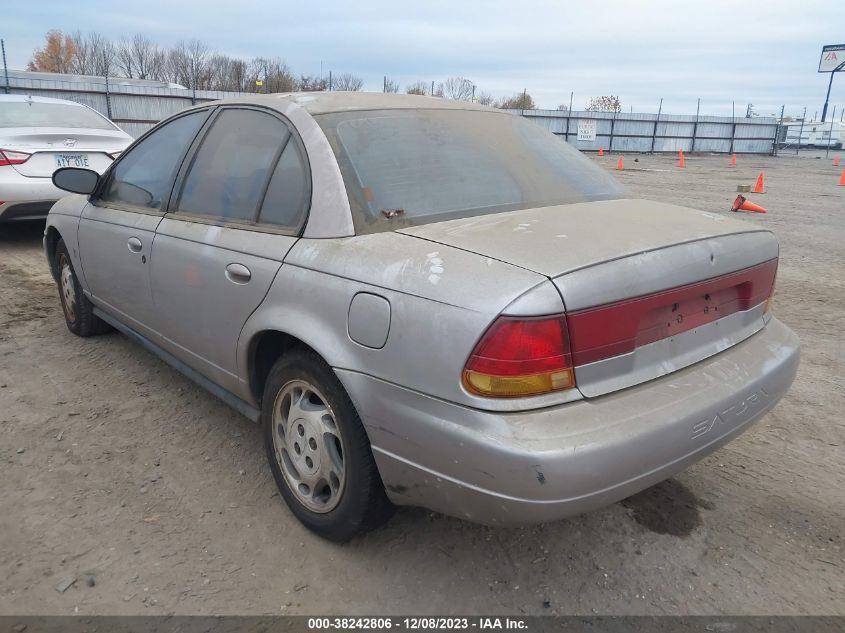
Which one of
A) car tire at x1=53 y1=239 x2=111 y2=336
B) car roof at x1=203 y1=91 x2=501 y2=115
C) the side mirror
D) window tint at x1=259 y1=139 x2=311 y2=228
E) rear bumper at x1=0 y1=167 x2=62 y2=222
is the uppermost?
car roof at x1=203 y1=91 x2=501 y2=115

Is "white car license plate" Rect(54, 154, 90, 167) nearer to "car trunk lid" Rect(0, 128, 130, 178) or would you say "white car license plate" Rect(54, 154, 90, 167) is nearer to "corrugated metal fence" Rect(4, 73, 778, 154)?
"car trunk lid" Rect(0, 128, 130, 178)

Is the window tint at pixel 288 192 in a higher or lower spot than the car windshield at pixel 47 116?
lower

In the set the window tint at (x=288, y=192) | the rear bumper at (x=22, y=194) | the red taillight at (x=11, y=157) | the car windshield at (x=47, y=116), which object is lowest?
the rear bumper at (x=22, y=194)

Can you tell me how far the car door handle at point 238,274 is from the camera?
97.6 inches

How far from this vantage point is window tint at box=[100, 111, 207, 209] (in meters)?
3.23

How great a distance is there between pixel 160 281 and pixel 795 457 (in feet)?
10.3

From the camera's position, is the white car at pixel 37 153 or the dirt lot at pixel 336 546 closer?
the dirt lot at pixel 336 546

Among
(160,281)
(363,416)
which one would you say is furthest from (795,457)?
(160,281)

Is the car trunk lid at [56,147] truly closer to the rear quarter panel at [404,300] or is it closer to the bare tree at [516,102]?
the rear quarter panel at [404,300]

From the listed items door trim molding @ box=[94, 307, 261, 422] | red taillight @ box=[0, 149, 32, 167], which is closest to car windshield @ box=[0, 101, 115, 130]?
red taillight @ box=[0, 149, 32, 167]

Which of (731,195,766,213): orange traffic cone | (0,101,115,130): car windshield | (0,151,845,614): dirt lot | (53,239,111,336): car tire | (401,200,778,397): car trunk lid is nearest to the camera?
(401,200,778,397): car trunk lid

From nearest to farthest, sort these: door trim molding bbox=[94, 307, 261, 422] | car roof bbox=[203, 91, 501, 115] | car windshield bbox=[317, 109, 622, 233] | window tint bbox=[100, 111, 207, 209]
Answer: car windshield bbox=[317, 109, 622, 233] → car roof bbox=[203, 91, 501, 115] → door trim molding bbox=[94, 307, 261, 422] → window tint bbox=[100, 111, 207, 209]

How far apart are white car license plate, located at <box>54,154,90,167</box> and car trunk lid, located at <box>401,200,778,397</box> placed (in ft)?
19.9

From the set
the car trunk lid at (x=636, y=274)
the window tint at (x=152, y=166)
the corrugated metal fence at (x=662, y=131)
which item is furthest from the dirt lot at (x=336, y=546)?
the corrugated metal fence at (x=662, y=131)
